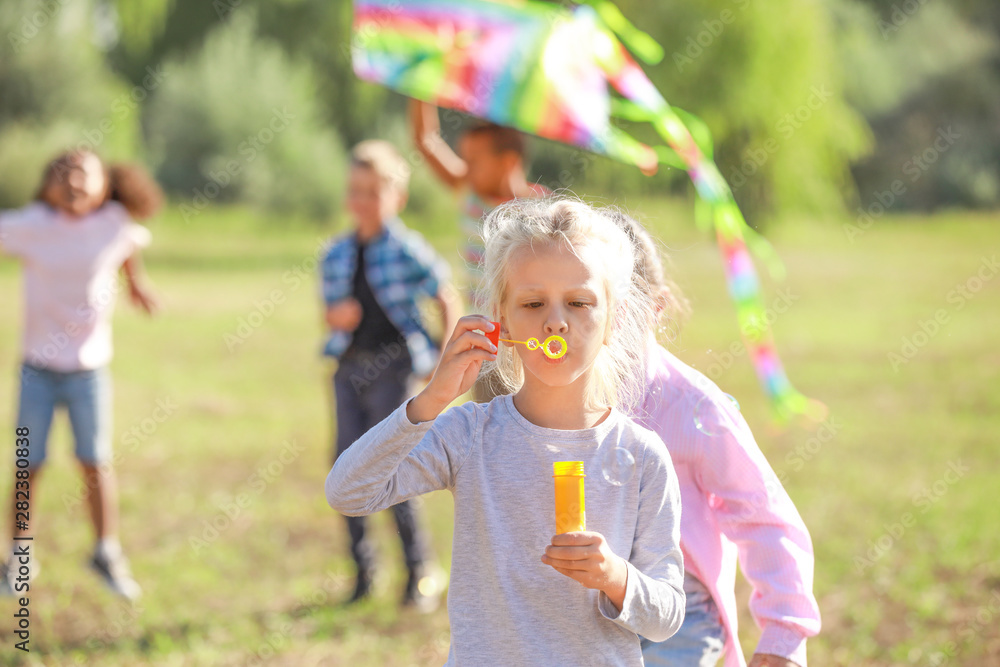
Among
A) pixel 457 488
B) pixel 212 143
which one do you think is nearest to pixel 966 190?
pixel 212 143

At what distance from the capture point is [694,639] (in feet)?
5.80

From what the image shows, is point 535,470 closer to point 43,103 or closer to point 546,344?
point 546,344

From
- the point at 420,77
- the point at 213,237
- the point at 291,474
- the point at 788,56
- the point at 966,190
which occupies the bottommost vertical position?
the point at 213,237

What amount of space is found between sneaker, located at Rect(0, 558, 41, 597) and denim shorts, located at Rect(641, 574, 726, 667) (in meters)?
2.75

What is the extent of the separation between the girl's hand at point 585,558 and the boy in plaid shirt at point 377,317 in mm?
2331

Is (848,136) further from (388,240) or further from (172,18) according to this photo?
(172,18)

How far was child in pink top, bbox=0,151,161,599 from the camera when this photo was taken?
3797mm

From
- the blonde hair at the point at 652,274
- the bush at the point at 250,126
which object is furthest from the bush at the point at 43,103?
the blonde hair at the point at 652,274

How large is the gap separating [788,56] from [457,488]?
983 cm

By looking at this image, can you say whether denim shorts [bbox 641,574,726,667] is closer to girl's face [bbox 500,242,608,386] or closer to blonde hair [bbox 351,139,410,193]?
girl's face [bbox 500,242,608,386]

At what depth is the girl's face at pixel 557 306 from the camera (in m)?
1.47

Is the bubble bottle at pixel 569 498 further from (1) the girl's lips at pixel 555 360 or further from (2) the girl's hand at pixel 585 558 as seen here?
(1) the girl's lips at pixel 555 360

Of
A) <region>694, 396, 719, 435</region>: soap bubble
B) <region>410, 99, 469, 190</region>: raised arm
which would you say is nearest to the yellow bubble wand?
<region>694, 396, 719, 435</region>: soap bubble

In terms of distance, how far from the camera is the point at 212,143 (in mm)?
18188
